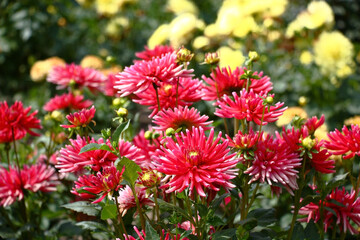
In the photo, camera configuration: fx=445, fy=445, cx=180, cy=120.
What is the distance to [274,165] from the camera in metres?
1.16

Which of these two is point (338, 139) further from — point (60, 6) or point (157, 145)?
point (60, 6)

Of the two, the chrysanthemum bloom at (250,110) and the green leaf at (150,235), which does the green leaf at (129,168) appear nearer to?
the green leaf at (150,235)

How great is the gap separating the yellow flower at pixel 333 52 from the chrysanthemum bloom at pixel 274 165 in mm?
2038

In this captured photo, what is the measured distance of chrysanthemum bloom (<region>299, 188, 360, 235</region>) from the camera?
1324 mm

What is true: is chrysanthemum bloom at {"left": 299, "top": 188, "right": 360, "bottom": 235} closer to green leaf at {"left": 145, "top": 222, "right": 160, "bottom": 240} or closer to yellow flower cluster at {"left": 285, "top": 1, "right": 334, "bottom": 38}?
green leaf at {"left": 145, "top": 222, "right": 160, "bottom": 240}

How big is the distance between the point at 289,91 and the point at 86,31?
222cm

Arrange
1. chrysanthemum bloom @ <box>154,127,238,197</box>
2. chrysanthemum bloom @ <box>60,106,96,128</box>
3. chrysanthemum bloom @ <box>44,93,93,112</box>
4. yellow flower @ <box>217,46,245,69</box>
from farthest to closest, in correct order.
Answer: yellow flower @ <box>217,46,245,69</box>
chrysanthemum bloom @ <box>44,93,93,112</box>
chrysanthemum bloom @ <box>60,106,96,128</box>
chrysanthemum bloom @ <box>154,127,238,197</box>

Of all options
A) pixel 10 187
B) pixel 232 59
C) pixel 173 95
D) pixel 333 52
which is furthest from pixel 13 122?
pixel 333 52

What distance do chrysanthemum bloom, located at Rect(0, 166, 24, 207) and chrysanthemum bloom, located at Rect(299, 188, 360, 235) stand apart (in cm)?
102

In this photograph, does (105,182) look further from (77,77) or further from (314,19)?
(314,19)

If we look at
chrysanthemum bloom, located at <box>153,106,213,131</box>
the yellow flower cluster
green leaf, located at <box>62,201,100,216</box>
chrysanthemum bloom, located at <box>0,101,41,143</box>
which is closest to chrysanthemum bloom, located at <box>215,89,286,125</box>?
chrysanthemum bloom, located at <box>153,106,213,131</box>

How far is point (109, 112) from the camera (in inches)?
118

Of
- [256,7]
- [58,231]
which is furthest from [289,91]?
[58,231]

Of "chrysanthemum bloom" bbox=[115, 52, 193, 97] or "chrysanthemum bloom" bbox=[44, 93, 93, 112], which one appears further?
"chrysanthemum bloom" bbox=[44, 93, 93, 112]
